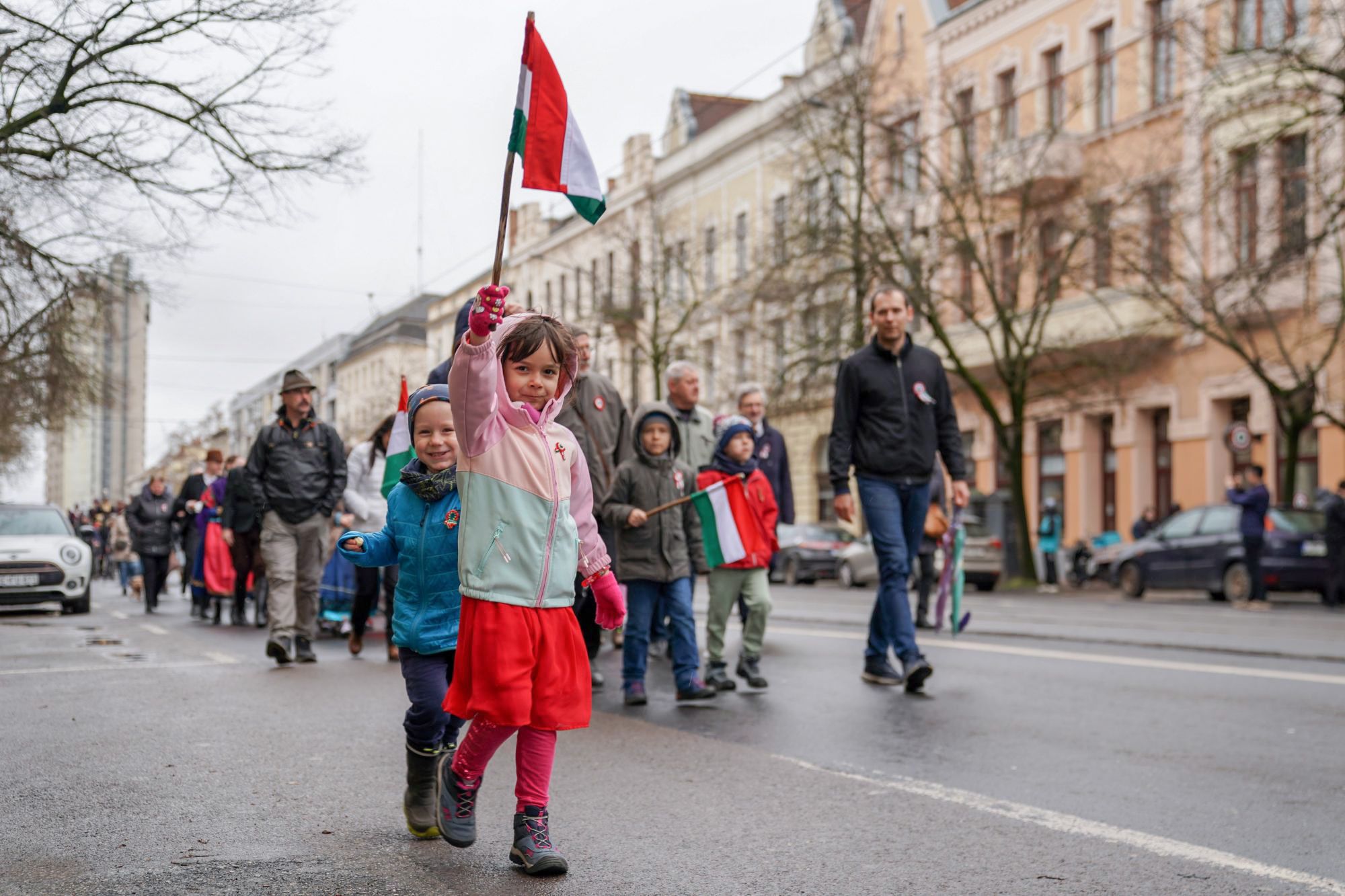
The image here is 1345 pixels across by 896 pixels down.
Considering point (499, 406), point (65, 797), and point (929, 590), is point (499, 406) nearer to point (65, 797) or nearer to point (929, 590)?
point (65, 797)

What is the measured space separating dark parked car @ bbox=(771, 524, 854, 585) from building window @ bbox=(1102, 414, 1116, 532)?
7.39m

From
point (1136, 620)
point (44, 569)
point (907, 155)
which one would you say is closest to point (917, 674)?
point (1136, 620)

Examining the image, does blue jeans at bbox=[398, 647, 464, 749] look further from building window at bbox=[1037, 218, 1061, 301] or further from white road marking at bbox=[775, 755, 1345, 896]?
building window at bbox=[1037, 218, 1061, 301]

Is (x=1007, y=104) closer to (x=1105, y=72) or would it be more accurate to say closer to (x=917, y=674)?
(x=1105, y=72)

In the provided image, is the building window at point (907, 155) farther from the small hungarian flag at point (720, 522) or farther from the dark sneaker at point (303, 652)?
the small hungarian flag at point (720, 522)

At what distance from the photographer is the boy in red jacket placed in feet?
29.2

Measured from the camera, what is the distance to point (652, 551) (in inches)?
327

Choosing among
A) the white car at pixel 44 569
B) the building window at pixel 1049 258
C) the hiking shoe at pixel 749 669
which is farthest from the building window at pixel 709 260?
the hiking shoe at pixel 749 669

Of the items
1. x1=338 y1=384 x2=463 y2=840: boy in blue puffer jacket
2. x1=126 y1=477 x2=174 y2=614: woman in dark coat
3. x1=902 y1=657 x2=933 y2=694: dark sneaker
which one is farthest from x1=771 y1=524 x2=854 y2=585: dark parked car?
x1=338 y1=384 x2=463 y2=840: boy in blue puffer jacket


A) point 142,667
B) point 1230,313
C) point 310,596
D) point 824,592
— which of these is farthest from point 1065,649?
point 1230,313

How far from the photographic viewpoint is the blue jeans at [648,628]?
8070mm

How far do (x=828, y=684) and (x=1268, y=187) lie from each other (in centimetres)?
2174

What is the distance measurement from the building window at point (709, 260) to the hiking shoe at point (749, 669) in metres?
42.4

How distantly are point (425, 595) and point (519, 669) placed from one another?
0.70 meters
